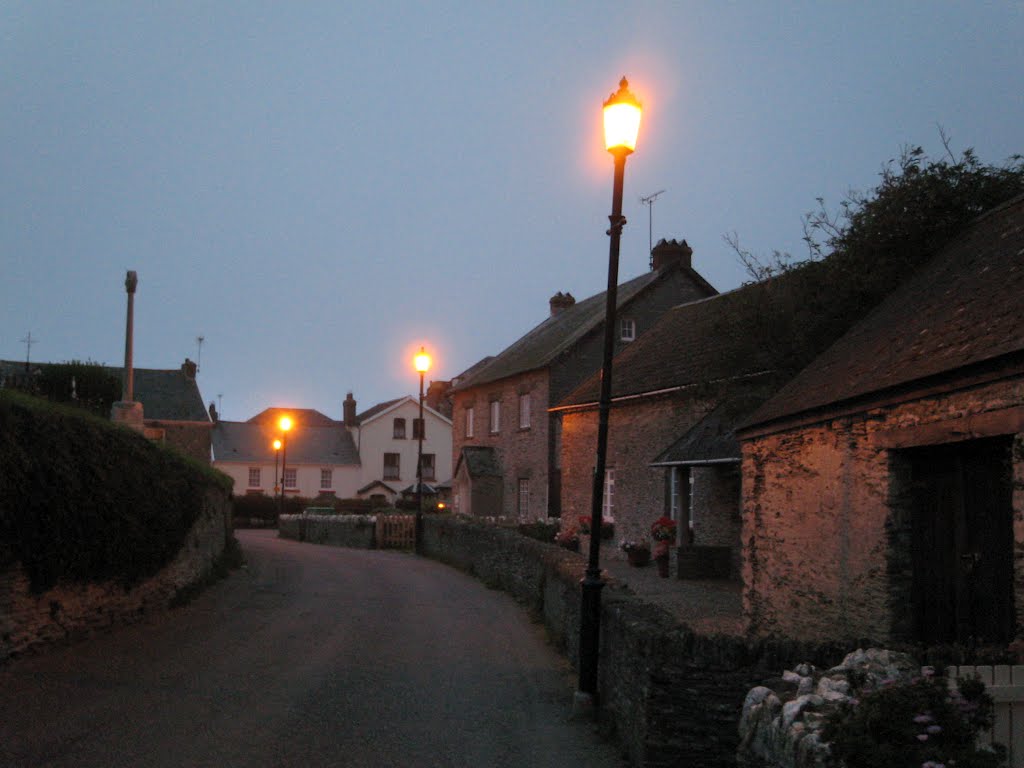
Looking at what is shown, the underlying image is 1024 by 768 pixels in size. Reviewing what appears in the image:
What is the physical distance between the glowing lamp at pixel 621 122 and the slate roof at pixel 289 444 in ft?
190

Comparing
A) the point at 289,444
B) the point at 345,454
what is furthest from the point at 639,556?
the point at 289,444

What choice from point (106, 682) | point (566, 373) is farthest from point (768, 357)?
point (566, 373)

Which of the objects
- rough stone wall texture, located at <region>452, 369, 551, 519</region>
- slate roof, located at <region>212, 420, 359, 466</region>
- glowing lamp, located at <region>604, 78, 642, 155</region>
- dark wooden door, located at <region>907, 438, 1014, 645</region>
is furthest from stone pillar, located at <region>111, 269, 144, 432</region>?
slate roof, located at <region>212, 420, 359, 466</region>

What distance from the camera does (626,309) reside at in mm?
34188

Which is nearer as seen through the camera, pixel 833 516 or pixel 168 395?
pixel 833 516

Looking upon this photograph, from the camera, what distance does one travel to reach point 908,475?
30.7ft

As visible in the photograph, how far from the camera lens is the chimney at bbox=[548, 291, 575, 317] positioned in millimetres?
45031

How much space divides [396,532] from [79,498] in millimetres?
23034

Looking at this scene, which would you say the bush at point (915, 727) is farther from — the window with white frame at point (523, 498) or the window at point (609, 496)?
the window with white frame at point (523, 498)

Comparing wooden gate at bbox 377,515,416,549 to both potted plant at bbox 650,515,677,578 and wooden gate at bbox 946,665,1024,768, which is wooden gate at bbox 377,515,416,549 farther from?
wooden gate at bbox 946,665,1024,768

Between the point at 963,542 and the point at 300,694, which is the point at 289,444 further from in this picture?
the point at 963,542

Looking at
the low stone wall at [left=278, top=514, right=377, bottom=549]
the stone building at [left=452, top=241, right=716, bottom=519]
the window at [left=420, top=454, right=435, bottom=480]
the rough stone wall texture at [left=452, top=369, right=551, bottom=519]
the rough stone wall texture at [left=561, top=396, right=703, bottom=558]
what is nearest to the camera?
the rough stone wall texture at [left=561, top=396, right=703, bottom=558]

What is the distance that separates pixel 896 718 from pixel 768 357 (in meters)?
12.9

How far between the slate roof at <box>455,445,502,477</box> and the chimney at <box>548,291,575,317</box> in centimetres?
897
